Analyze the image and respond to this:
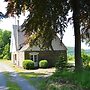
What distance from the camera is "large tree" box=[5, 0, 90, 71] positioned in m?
20.9

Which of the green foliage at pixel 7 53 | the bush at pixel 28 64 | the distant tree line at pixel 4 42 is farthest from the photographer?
the distant tree line at pixel 4 42

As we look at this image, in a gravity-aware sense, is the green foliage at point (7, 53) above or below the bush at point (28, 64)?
above

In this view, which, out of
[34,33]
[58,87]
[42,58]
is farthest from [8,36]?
[58,87]

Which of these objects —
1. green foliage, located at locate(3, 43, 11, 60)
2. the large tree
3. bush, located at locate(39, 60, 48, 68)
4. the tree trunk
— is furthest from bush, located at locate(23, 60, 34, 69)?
green foliage, located at locate(3, 43, 11, 60)

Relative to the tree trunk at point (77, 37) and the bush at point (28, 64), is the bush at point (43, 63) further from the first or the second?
the tree trunk at point (77, 37)

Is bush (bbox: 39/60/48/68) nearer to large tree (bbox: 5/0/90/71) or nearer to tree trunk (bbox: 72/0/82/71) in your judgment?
large tree (bbox: 5/0/90/71)

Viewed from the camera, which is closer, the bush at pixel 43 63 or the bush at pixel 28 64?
the bush at pixel 28 64

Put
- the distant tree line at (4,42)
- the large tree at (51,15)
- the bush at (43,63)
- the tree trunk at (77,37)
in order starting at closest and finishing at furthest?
1. the large tree at (51,15)
2. the tree trunk at (77,37)
3. the bush at (43,63)
4. the distant tree line at (4,42)

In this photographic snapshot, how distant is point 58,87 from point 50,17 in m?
6.24

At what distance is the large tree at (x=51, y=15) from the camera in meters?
20.9

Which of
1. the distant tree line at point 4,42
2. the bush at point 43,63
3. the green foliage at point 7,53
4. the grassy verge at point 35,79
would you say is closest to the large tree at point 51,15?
the grassy verge at point 35,79

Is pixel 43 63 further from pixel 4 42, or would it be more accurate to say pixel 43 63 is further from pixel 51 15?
pixel 4 42

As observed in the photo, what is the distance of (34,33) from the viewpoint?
2502 cm

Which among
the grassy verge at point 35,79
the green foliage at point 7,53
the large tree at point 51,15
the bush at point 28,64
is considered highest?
the large tree at point 51,15
